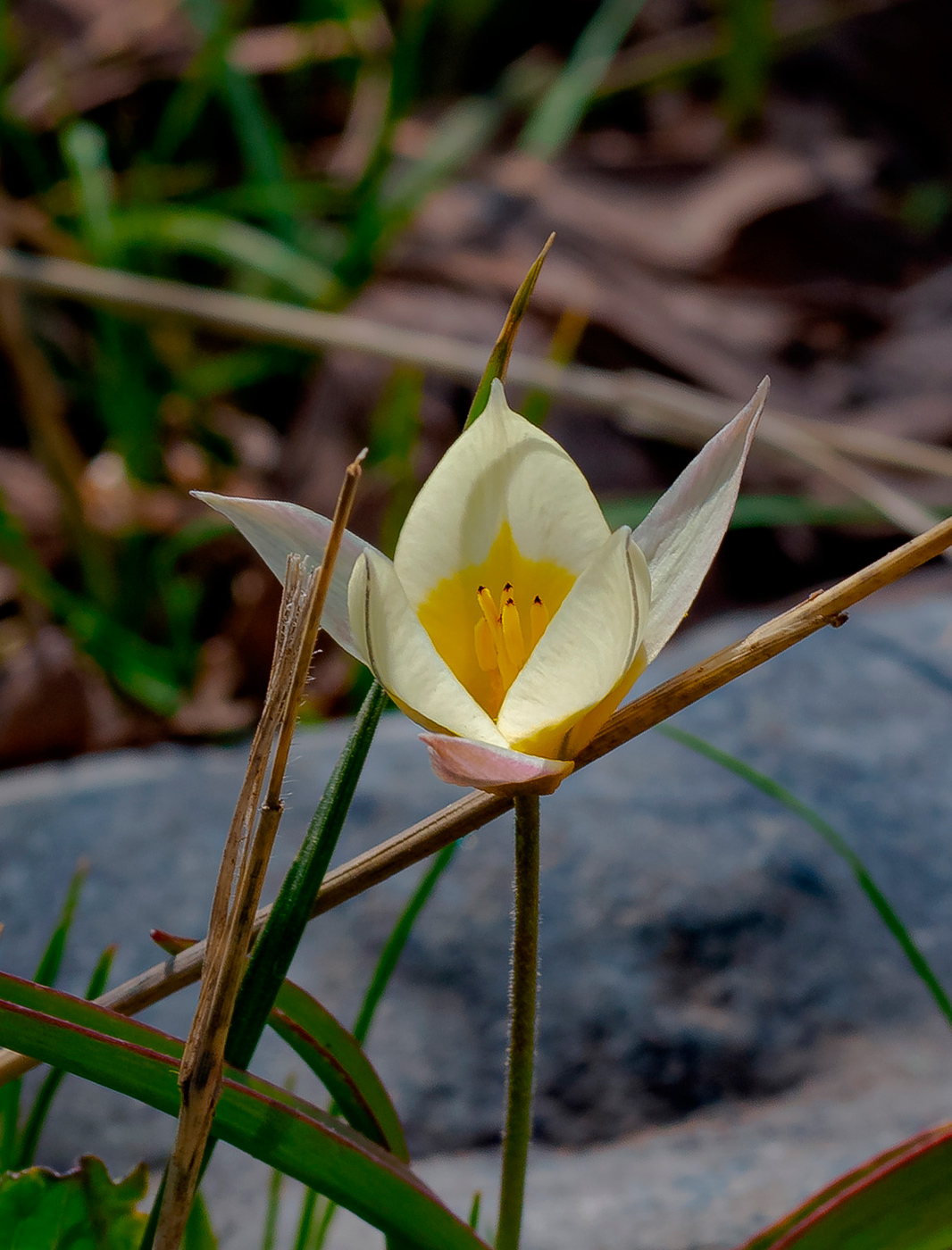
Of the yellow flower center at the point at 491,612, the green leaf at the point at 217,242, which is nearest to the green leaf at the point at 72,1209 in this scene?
the yellow flower center at the point at 491,612

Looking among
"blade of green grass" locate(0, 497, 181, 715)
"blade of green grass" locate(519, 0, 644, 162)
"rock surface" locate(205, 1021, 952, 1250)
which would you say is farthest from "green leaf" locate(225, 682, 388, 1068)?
"blade of green grass" locate(519, 0, 644, 162)

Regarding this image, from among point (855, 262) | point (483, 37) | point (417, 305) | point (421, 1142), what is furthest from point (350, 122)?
point (421, 1142)

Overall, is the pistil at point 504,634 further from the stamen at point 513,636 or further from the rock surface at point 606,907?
the rock surface at point 606,907

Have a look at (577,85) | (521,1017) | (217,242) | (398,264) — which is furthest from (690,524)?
(577,85)

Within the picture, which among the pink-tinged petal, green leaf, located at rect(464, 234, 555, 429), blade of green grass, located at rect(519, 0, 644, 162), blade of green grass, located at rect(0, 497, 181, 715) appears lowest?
the pink-tinged petal

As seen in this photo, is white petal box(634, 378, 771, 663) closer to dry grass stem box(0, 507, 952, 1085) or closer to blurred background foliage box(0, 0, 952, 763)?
dry grass stem box(0, 507, 952, 1085)

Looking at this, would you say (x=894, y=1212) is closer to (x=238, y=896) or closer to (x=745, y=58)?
(x=238, y=896)

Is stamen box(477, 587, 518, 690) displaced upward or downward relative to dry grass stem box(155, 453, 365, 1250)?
upward
